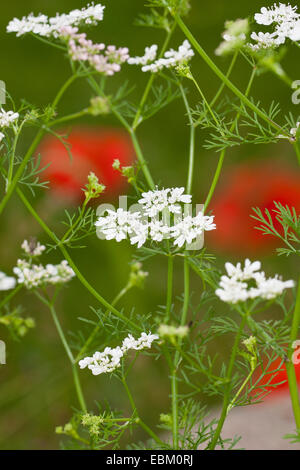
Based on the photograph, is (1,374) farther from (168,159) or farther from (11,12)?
(11,12)

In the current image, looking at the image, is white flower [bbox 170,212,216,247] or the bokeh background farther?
the bokeh background

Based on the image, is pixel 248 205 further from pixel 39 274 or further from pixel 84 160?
pixel 39 274

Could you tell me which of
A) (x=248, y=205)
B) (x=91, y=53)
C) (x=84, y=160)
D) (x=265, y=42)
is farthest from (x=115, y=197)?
(x=91, y=53)

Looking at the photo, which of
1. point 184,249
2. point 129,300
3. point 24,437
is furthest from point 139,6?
point 184,249

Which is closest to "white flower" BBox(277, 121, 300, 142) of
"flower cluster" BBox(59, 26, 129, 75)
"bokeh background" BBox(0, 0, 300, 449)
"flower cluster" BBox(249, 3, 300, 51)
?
"flower cluster" BBox(249, 3, 300, 51)

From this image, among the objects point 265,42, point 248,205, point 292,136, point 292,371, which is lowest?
point 292,371

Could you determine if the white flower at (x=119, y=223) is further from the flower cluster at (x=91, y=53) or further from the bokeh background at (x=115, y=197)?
the bokeh background at (x=115, y=197)

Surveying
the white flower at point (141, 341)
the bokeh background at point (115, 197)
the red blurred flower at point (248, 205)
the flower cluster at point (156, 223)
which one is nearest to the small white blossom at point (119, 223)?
the flower cluster at point (156, 223)

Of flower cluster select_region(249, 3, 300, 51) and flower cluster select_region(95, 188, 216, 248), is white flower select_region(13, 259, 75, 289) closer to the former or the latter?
flower cluster select_region(95, 188, 216, 248)
